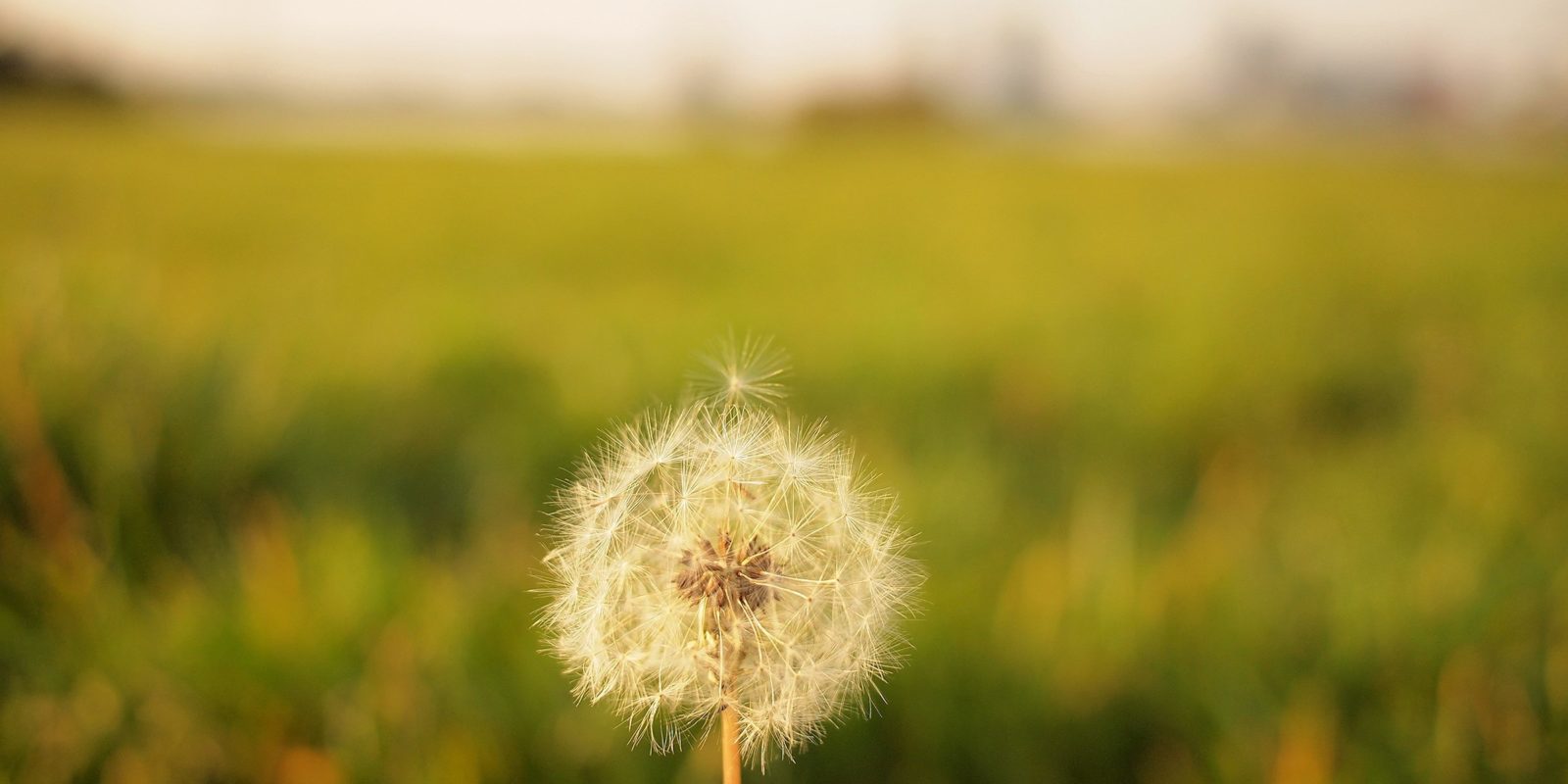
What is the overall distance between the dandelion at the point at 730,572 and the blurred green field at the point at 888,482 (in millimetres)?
1052

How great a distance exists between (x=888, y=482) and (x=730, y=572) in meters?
2.61

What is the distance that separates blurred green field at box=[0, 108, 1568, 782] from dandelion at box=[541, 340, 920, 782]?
1.05 metres

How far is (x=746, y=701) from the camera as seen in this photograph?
0.69 meters

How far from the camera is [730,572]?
583 millimetres

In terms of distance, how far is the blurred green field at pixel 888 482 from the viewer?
177cm

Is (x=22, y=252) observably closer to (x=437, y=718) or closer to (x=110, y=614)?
(x=110, y=614)

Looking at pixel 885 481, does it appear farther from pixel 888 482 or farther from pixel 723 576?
pixel 723 576

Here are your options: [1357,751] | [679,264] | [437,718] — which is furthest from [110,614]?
[679,264]

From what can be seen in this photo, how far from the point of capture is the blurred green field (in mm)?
1771

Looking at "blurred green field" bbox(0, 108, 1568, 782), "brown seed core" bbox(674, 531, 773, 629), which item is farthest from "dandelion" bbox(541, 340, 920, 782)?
"blurred green field" bbox(0, 108, 1568, 782)

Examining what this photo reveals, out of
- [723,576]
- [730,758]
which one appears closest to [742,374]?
[723,576]

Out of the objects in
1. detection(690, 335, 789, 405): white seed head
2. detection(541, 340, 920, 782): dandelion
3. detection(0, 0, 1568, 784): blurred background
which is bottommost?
detection(0, 0, 1568, 784): blurred background

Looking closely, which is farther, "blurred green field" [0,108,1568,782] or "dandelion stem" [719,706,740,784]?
"blurred green field" [0,108,1568,782]

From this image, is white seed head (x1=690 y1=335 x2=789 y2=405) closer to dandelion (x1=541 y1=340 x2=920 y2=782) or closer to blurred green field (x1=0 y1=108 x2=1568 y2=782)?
dandelion (x1=541 y1=340 x2=920 y2=782)
